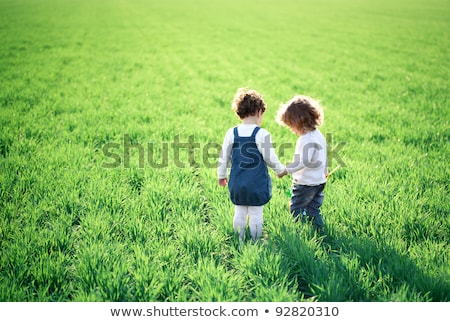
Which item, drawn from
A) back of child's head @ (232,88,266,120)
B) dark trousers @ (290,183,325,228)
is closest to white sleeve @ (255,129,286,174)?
back of child's head @ (232,88,266,120)

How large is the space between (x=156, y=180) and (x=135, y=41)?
528 inches

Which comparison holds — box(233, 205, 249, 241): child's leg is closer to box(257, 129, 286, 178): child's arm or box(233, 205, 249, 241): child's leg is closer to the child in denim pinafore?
the child in denim pinafore

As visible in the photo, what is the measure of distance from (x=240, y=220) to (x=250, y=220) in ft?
0.28

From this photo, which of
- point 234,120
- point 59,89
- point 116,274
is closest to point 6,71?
point 59,89

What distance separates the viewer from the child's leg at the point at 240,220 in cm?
269

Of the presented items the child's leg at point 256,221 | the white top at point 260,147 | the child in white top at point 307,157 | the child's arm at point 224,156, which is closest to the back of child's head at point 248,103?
the white top at point 260,147

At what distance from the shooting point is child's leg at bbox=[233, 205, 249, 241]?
2.69 meters

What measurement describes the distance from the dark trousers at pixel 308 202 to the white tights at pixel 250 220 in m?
0.38

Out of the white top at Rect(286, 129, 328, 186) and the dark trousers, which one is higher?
the white top at Rect(286, 129, 328, 186)

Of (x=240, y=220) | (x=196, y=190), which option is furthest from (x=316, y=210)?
(x=196, y=190)

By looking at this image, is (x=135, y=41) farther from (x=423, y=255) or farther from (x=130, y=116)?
(x=423, y=255)

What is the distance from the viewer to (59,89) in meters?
7.35

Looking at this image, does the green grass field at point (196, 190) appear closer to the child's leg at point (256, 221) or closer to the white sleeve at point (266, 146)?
the child's leg at point (256, 221)
